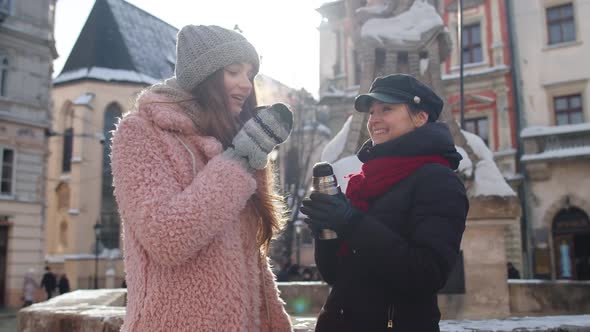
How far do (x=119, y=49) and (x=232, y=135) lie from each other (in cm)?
3754

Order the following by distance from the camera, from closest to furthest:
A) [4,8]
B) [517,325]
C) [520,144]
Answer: [517,325] → [4,8] → [520,144]

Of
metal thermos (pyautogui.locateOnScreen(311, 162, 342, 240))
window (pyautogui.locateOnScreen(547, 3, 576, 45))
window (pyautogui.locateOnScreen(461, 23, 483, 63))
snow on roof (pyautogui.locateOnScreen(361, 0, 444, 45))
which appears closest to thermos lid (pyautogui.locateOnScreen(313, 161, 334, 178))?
metal thermos (pyautogui.locateOnScreen(311, 162, 342, 240))

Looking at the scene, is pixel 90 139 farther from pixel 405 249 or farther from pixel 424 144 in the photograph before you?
pixel 405 249

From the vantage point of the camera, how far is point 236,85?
2133 millimetres

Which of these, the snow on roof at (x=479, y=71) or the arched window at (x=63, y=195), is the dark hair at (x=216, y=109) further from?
the arched window at (x=63, y=195)

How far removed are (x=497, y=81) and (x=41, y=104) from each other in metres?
19.7

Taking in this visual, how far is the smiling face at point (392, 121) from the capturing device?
88.0 inches

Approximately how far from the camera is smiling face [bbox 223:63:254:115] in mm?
2123

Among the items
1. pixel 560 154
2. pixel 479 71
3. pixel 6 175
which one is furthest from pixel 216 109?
pixel 479 71

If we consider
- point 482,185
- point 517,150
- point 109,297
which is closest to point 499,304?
point 482,185

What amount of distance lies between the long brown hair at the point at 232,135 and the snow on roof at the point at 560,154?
22.8m

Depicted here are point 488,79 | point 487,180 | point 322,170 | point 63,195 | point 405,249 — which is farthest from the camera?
point 63,195

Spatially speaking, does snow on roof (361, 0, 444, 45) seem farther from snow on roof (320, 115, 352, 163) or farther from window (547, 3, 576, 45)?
window (547, 3, 576, 45)

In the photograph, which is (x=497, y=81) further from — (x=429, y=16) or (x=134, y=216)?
(x=134, y=216)
